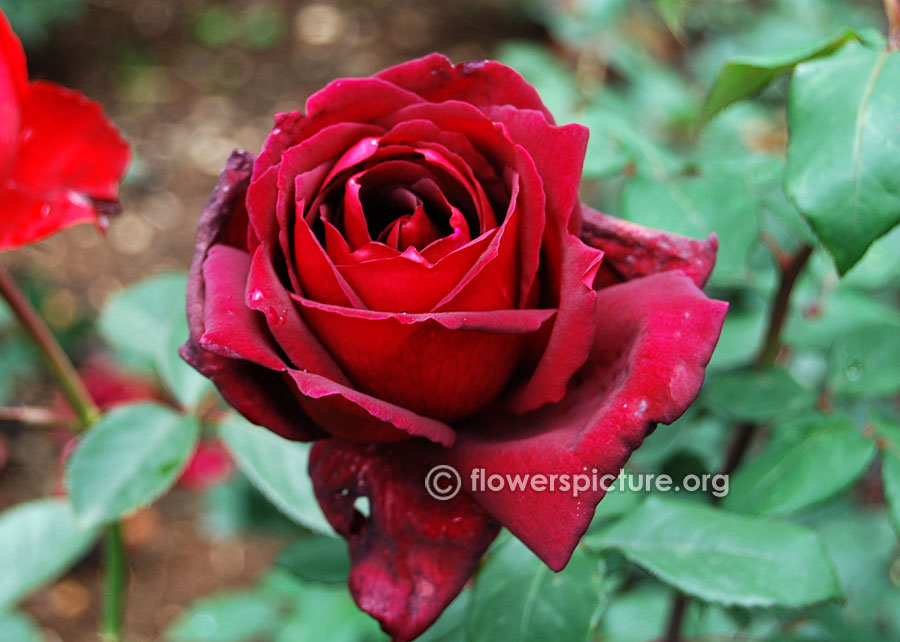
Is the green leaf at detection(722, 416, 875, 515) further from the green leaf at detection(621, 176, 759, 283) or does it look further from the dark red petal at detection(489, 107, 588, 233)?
the dark red petal at detection(489, 107, 588, 233)

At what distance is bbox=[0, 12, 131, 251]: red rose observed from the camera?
2.01 feet

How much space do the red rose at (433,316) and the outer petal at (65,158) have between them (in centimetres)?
22

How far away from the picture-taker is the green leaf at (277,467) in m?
0.70

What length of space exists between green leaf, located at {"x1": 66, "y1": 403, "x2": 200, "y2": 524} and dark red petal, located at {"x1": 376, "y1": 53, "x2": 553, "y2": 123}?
14.6 inches

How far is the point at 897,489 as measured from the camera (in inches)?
26.8

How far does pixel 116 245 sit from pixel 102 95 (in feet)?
2.57

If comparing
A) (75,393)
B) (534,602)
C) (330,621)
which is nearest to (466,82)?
(534,602)

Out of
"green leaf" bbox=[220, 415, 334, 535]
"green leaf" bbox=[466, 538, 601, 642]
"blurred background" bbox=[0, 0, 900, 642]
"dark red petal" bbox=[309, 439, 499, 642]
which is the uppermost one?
"dark red petal" bbox=[309, 439, 499, 642]

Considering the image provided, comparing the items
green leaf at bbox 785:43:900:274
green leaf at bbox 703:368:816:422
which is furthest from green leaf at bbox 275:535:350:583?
green leaf at bbox 785:43:900:274

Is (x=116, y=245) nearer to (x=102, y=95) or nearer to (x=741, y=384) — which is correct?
(x=102, y=95)

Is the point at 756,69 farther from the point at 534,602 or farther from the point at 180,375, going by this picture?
the point at 180,375

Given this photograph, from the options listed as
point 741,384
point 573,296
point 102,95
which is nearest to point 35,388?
point 102,95

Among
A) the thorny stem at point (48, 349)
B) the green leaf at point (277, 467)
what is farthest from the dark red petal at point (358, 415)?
the thorny stem at point (48, 349)

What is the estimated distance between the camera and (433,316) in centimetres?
41
